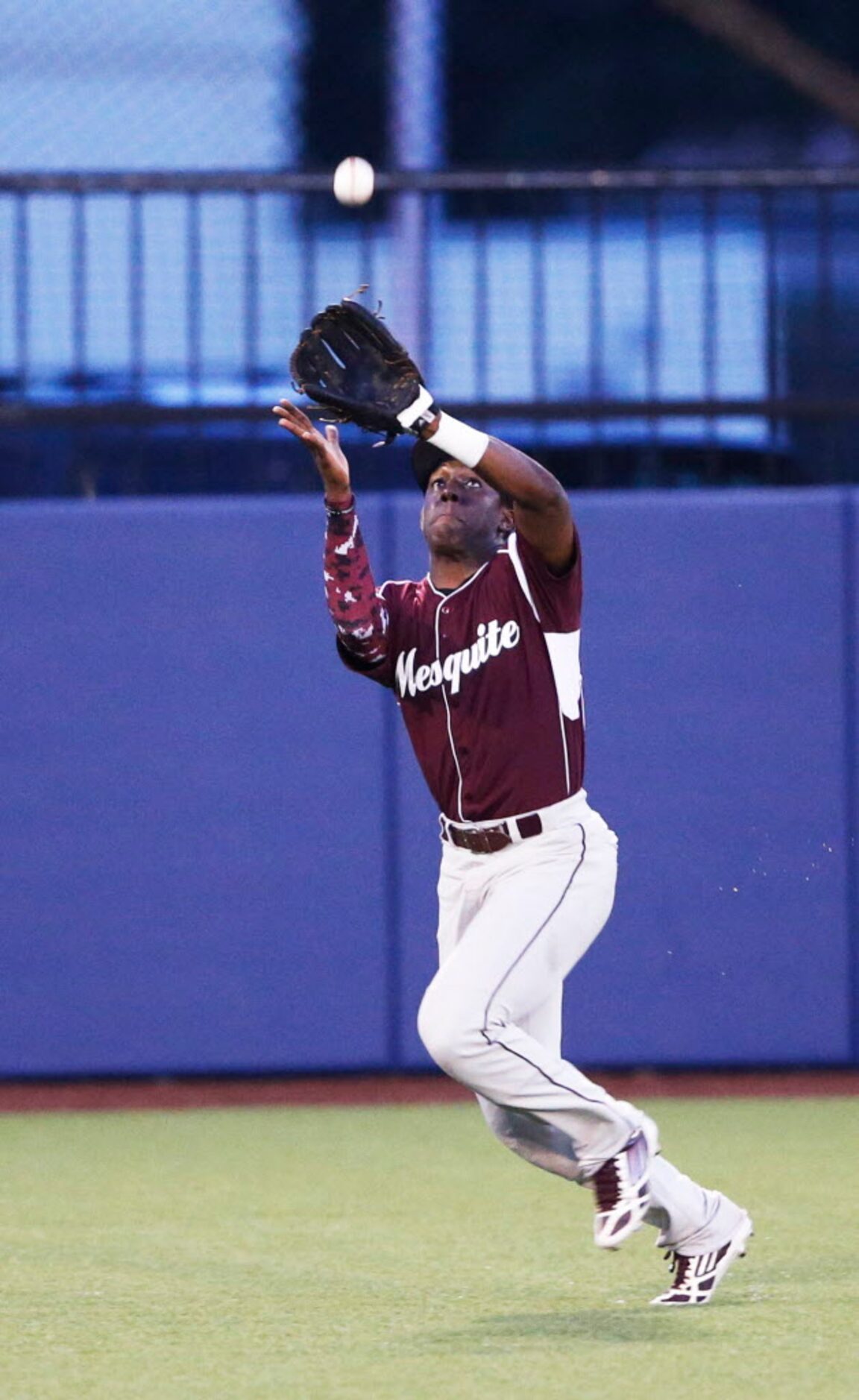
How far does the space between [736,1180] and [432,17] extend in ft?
19.8

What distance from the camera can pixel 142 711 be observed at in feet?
28.1

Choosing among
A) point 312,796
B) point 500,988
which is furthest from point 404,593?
point 312,796

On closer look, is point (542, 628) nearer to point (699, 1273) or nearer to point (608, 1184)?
point (608, 1184)

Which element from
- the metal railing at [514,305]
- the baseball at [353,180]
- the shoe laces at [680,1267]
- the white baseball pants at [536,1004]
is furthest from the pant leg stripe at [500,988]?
the metal railing at [514,305]

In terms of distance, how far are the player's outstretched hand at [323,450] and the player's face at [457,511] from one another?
24cm

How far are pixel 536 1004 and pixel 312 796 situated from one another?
3.79 meters

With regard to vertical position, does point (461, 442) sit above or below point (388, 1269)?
above

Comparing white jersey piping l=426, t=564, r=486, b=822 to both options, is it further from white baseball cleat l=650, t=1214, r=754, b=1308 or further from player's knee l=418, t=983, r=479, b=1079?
white baseball cleat l=650, t=1214, r=754, b=1308

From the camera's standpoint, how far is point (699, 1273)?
4840 mm

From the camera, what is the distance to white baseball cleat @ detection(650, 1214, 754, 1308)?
484cm

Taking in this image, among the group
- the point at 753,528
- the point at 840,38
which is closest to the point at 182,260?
the point at 753,528

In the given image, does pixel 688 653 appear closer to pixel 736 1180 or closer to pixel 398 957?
pixel 398 957

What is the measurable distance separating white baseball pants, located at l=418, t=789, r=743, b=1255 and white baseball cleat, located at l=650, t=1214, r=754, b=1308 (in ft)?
0.07

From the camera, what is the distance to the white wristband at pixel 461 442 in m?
4.66
